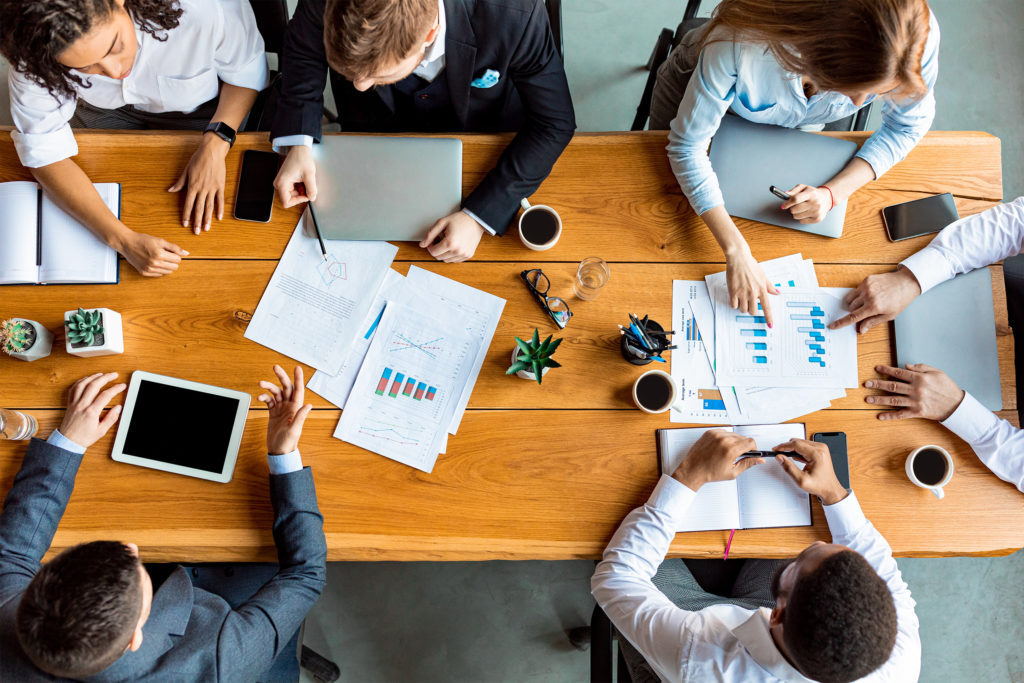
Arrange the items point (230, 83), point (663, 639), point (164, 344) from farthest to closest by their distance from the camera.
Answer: point (230, 83) < point (164, 344) < point (663, 639)

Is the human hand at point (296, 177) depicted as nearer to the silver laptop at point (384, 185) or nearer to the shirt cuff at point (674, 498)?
the silver laptop at point (384, 185)

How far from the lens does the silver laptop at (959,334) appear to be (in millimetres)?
1374

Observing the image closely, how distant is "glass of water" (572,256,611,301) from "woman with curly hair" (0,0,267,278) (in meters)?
0.84

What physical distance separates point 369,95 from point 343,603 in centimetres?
161

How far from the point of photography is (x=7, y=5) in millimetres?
1146

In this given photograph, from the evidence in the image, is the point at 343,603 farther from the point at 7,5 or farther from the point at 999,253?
the point at 999,253

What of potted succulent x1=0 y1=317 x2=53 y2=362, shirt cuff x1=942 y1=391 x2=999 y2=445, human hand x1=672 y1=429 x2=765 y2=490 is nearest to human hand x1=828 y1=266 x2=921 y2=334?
shirt cuff x1=942 y1=391 x2=999 y2=445

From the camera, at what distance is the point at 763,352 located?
1364mm

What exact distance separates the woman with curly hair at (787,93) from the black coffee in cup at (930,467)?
45 cm

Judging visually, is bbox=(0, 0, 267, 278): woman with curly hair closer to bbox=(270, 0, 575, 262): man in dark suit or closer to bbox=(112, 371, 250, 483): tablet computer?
bbox=(270, 0, 575, 262): man in dark suit

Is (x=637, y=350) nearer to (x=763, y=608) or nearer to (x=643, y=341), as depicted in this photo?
(x=643, y=341)

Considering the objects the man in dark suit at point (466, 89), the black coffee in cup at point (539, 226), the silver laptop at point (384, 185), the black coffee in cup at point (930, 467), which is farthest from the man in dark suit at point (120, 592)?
the black coffee in cup at point (930, 467)

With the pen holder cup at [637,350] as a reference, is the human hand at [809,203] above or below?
above

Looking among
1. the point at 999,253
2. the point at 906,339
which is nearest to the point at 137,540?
the point at 906,339
